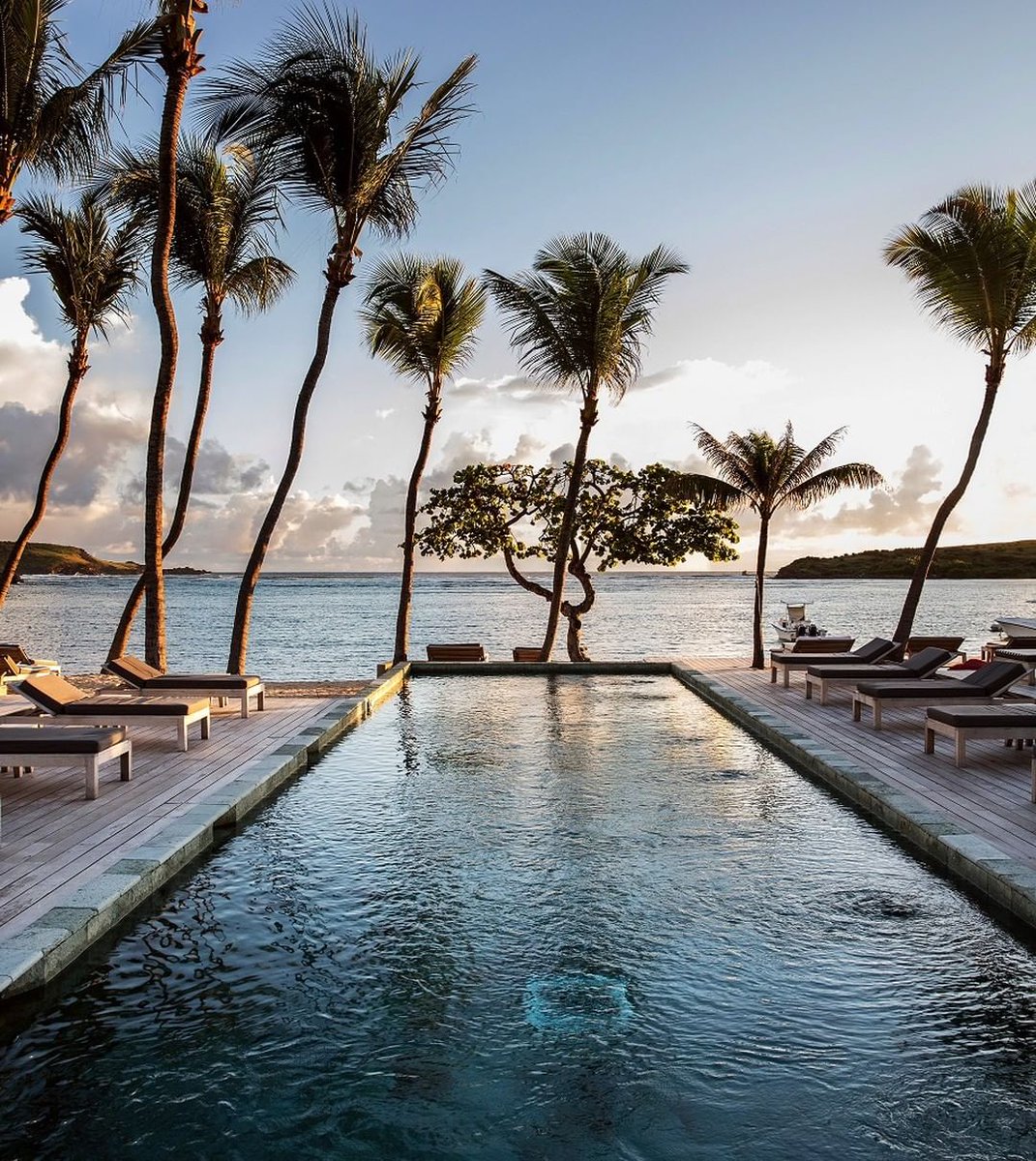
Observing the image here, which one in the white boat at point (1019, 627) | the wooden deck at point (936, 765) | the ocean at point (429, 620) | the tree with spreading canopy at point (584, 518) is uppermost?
the tree with spreading canopy at point (584, 518)

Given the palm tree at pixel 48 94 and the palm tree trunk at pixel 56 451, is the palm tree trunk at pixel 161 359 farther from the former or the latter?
the palm tree trunk at pixel 56 451

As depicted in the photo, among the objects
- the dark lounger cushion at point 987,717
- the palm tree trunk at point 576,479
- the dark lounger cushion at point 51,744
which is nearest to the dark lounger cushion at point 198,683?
the dark lounger cushion at point 51,744

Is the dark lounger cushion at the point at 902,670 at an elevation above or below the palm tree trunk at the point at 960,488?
below

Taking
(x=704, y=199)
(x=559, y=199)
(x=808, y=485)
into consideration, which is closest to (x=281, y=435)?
(x=559, y=199)

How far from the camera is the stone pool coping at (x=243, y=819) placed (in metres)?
4.16

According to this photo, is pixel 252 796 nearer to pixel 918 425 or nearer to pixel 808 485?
pixel 808 485

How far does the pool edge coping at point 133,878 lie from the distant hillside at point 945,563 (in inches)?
3567

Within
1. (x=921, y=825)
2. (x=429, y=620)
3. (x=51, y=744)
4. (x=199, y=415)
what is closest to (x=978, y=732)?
(x=921, y=825)

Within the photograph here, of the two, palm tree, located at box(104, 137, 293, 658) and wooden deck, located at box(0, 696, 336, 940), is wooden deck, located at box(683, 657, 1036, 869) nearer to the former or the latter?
wooden deck, located at box(0, 696, 336, 940)

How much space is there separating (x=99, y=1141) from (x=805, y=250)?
17421 millimetres

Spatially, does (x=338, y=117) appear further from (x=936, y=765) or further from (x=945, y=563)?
(x=945, y=563)

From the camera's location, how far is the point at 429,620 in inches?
2172

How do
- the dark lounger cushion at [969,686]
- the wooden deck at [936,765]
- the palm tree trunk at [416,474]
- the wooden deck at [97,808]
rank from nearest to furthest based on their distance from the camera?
the wooden deck at [97,808] → the wooden deck at [936,765] → the dark lounger cushion at [969,686] → the palm tree trunk at [416,474]

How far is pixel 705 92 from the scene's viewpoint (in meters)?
14.0
